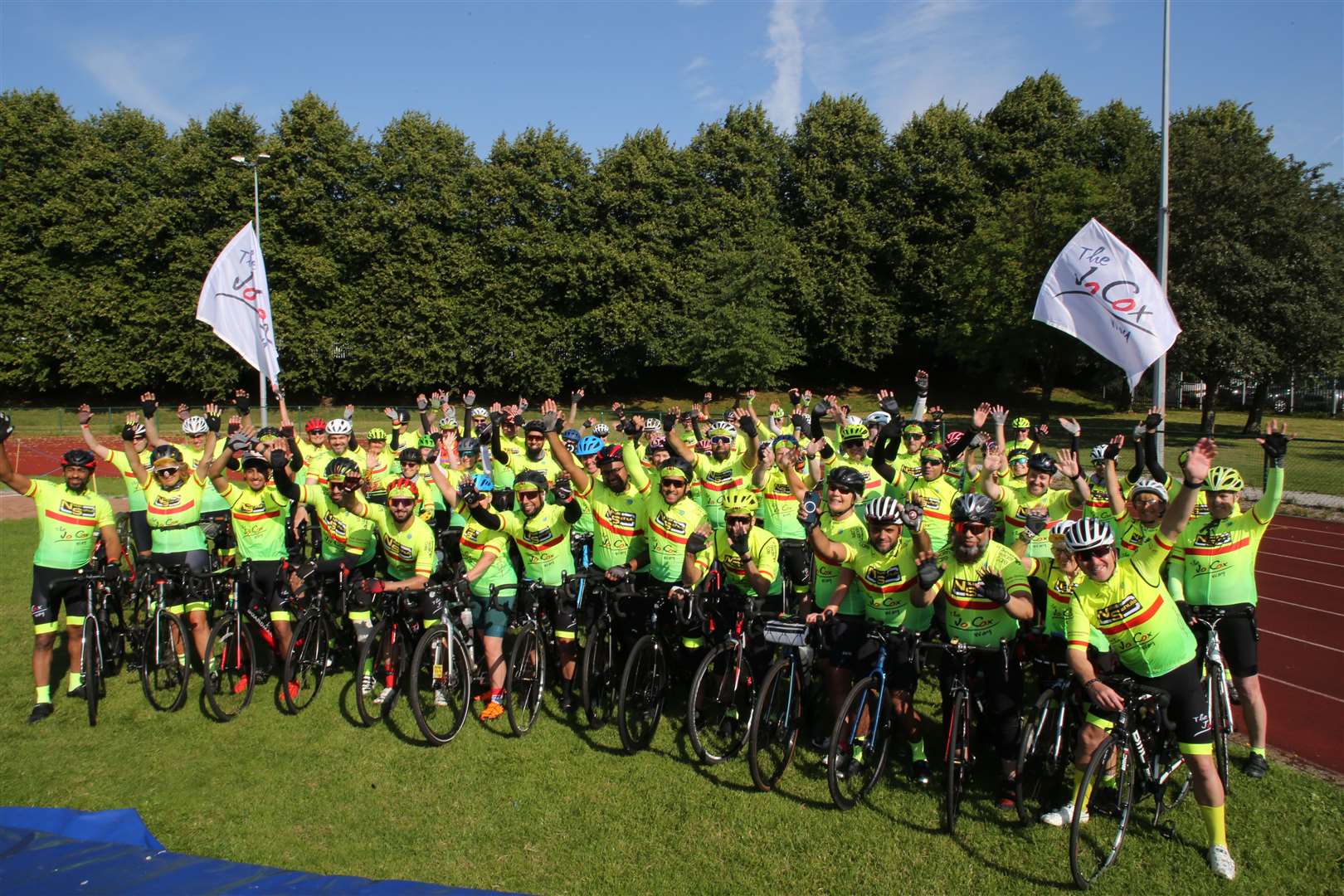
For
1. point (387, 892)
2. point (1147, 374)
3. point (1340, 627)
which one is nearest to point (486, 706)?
point (387, 892)

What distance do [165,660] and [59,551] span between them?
1.34 m

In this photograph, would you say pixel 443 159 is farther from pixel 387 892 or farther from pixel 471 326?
pixel 387 892

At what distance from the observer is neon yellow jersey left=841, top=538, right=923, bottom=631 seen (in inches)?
230

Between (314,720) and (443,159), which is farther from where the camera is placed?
(443,159)

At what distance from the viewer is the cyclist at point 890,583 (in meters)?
5.61

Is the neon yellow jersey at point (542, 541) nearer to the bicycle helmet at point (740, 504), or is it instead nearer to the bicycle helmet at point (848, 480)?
the bicycle helmet at point (740, 504)

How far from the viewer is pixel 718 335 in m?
35.6

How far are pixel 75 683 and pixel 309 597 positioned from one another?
240 centimetres

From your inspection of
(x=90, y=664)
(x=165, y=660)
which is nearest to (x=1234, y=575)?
(x=165, y=660)

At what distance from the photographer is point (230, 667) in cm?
727

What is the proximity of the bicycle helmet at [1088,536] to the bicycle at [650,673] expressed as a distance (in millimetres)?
2755

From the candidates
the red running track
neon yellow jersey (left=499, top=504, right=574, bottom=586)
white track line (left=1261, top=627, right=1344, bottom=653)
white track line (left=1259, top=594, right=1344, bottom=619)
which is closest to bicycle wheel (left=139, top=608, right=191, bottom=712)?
neon yellow jersey (left=499, top=504, right=574, bottom=586)

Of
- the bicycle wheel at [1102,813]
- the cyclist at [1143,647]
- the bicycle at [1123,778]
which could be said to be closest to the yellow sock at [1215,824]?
the cyclist at [1143,647]

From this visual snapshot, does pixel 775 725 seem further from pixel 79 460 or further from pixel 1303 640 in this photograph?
pixel 1303 640
